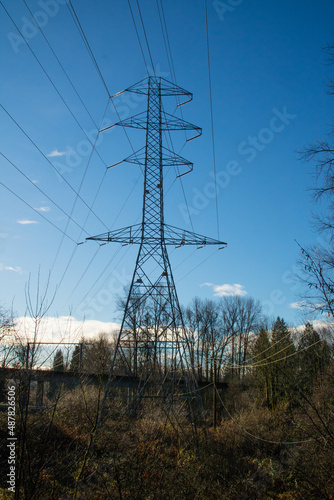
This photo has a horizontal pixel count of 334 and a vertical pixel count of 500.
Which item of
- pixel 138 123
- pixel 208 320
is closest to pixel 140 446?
pixel 138 123

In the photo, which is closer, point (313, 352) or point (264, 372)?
point (313, 352)

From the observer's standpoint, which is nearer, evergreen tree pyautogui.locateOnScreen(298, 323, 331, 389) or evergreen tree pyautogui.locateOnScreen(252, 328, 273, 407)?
evergreen tree pyautogui.locateOnScreen(298, 323, 331, 389)

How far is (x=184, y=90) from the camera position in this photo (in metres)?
16.0

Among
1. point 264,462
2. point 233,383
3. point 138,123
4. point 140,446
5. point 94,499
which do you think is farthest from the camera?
point 233,383

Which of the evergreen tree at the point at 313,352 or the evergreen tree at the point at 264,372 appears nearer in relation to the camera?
the evergreen tree at the point at 313,352

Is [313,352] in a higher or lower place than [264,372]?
higher

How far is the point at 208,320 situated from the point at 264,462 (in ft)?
112

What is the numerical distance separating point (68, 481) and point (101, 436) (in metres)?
1.77

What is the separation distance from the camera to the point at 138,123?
15.4 m

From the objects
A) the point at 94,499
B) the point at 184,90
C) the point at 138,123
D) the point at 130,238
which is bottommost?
the point at 94,499

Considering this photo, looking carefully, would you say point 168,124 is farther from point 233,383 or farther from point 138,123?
point 233,383

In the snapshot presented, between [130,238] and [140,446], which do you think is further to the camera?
[130,238]

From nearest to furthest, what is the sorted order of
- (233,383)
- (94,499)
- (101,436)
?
(94,499), (101,436), (233,383)

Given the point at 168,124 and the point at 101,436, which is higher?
the point at 168,124
